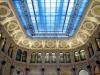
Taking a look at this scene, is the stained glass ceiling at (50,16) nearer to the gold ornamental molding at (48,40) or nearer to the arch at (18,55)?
the gold ornamental molding at (48,40)

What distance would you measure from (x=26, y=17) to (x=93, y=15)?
9332mm

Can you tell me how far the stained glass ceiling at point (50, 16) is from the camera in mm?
18703

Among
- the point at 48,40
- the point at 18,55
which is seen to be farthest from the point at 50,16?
the point at 18,55

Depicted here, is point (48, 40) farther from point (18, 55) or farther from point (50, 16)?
point (50, 16)

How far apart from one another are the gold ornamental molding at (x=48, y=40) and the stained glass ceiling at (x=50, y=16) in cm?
82

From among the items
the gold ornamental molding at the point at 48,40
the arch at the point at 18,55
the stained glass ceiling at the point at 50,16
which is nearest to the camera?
the gold ornamental molding at the point at 48,40

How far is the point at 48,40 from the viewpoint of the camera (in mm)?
27234

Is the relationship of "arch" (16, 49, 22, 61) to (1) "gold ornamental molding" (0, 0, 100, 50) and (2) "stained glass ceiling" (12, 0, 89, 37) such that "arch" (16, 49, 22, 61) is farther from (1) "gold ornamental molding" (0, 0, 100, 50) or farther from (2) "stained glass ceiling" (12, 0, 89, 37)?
(2) "stained glass ceiling" (12, 0, 89, 37)

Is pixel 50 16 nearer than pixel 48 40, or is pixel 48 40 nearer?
pixel 50 16

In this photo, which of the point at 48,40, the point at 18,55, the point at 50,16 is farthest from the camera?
the point at 48,40

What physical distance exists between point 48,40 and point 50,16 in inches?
260

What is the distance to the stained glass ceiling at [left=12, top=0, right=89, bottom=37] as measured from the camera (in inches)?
736

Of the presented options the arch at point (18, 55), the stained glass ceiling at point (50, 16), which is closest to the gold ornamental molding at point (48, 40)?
the stained glass ceiling at point (50, 16)

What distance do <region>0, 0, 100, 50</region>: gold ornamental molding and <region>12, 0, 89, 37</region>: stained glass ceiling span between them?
82cm
